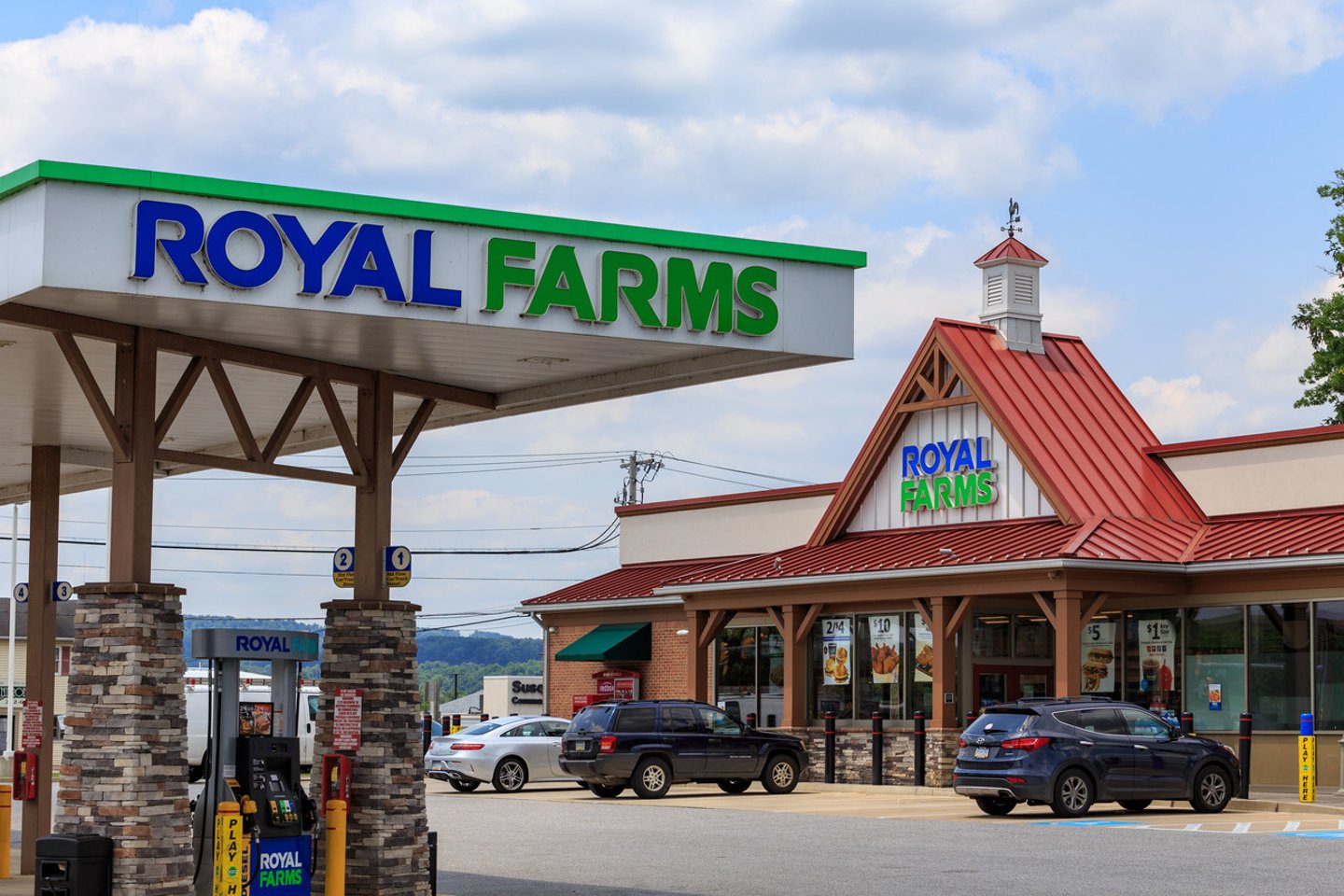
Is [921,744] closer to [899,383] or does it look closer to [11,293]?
[899,383]

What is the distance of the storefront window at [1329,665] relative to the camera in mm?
28219

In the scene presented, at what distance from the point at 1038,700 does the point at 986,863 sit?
7.58 meters

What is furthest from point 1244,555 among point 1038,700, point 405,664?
point 405,664

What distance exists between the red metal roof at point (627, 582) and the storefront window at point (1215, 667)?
1215 centimetres

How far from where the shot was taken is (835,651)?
34.7 m

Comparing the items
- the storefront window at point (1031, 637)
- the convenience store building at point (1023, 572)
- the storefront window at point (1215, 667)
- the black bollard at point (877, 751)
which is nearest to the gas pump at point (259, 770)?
the convenience store building at point (1023, 572)

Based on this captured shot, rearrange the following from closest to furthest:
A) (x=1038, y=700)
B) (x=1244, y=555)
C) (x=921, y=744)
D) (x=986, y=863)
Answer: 1. (x=986, y=863)
2. (x=1038, y=700)
3. (x=1244, y=555)
4. (x=921, y=744)

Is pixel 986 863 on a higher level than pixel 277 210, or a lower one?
lower

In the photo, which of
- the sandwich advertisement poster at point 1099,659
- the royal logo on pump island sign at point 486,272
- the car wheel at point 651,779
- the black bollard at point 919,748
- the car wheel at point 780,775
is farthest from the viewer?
the sandwich advertisement poster at point 1099,659

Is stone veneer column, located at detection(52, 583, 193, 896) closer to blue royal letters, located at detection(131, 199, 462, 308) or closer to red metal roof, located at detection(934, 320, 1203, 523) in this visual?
blue royal letters, located at detection(131, 199, 462, 308)

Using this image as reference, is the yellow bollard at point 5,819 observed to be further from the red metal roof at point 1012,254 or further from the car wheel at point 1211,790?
the red metal roof at point 1012,254

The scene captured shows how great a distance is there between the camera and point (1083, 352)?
3681 cm

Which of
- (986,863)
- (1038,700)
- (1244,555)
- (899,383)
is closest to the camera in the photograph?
(986,863)

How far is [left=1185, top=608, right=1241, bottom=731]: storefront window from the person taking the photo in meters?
29.4
